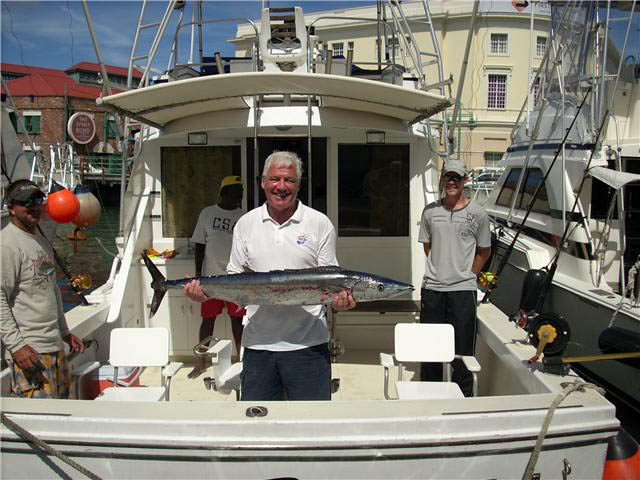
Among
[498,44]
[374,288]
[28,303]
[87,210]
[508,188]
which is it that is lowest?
[28,303]

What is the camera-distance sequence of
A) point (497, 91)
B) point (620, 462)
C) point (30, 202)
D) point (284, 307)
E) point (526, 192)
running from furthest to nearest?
point (497, 91), point (526, 192), point (30, 202), point (284, 307), point (620, 462)

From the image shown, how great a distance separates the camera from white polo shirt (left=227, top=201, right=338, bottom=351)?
2746 mm

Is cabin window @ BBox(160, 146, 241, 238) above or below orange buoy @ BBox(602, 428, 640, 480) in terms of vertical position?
above

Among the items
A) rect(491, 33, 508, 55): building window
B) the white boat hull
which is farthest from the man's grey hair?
rect(491, 33, 508, 55): building window

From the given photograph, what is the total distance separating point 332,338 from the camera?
4852 mm

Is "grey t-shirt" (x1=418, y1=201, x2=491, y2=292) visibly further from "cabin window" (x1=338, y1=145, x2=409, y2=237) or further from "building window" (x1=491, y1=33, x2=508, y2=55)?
"building window" (x1=491, y1=33, x2=508, y2=55)

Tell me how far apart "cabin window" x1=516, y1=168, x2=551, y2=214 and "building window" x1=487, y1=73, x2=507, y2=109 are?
3089cm

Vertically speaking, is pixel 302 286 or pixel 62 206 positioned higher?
pixel 62 206

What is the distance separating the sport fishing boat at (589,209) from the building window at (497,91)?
3049 centimetres

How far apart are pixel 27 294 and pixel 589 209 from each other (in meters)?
6.56

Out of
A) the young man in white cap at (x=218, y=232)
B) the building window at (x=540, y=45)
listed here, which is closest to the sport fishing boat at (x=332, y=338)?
the young man in white cap at (x=218, y=232)

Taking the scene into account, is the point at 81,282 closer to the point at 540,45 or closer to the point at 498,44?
the point at 498,44

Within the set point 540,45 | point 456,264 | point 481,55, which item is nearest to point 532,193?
point 456,264

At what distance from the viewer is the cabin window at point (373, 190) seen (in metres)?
5.34
